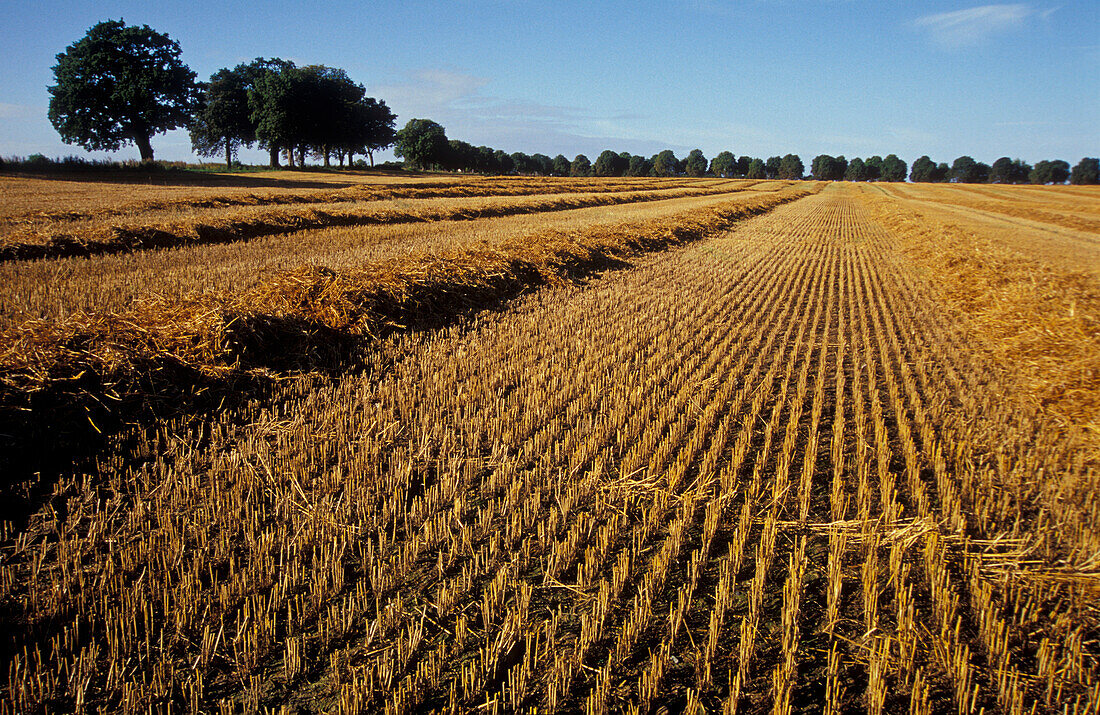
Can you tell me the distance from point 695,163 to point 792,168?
2809 centimetres

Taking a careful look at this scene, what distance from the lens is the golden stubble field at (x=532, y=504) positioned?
2773mm

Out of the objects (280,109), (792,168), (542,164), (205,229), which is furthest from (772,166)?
(205,229)

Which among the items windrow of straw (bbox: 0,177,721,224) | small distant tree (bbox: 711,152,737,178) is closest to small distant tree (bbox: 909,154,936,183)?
small distant tree (bbox: 711,152,737,178)

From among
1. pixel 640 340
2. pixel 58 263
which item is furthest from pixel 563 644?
pixel 58 263

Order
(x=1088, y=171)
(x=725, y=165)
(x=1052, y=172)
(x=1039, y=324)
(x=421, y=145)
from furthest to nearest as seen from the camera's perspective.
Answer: (x=725, y=165), (x=1052, y=172), (x=1088, y=171), (x=421, y=145), (x=1039, y=324)

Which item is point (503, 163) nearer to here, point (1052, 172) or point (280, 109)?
point (280, 109)

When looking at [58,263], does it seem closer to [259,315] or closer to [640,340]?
[259,315]

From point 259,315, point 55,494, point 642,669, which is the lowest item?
point 642,669

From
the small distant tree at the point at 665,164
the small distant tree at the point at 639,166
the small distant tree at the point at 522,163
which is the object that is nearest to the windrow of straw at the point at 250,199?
the small distant tree at the point at 522,163

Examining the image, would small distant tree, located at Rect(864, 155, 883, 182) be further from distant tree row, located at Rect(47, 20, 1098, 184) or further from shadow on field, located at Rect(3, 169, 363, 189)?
shadow on field, located at Rect(3, 169, 363, 189)

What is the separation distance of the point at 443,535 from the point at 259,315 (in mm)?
4836

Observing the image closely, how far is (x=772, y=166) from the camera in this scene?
511 feet

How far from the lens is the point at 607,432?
5.40 m

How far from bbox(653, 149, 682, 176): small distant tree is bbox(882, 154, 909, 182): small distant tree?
2141 inches
